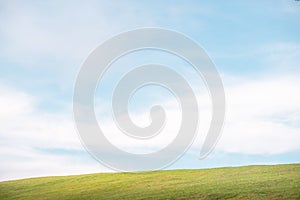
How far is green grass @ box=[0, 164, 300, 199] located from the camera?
37188 mm

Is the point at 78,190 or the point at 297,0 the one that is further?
the point at 78,190

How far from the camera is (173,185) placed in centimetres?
4516

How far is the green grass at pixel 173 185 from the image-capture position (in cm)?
3719

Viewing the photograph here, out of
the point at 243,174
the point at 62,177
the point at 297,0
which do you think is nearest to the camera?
the point at 297,0

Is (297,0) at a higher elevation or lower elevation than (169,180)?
higher

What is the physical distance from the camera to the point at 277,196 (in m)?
34.2

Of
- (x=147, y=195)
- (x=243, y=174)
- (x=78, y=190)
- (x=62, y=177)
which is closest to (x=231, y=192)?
(x=147, y=195)

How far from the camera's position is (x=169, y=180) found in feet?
164

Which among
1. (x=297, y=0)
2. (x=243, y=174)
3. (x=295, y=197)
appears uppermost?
(x=297, y=0)

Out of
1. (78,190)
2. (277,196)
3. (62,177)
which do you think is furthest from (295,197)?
(62,177)

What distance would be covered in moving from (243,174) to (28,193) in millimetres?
27159

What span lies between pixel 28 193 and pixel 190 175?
20759 millimetres

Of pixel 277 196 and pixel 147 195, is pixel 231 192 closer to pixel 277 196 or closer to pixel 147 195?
pixel 277 196

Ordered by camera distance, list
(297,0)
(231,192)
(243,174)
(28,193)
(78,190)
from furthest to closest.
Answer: (28,193) → (78,190) → (243,174) → (297,0) → (231,192)
